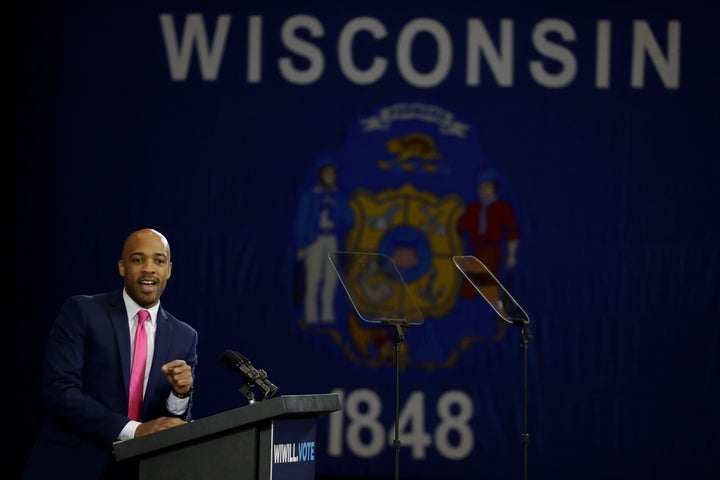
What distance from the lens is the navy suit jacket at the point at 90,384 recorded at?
2.95 meters

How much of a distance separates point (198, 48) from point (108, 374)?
394 centimetres

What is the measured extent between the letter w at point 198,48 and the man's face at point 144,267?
144 inches

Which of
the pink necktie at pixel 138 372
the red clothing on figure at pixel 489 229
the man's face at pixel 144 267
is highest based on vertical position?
the red clothing on figure at pixel 489 229

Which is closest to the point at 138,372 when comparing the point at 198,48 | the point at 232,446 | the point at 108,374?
the point at 108,374

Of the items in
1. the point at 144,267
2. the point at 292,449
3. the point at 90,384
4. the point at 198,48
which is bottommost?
the point at 292,449

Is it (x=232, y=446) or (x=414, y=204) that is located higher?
(x=414, y=204)

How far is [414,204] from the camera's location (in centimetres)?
659

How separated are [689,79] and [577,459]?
241 centimetres

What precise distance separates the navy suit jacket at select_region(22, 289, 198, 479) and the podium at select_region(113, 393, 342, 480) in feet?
1.20

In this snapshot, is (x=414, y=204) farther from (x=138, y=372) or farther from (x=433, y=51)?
(x=138, y=372)

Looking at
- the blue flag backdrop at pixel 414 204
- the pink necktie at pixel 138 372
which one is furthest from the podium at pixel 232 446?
the blue flag backdrop at pixel 414 204

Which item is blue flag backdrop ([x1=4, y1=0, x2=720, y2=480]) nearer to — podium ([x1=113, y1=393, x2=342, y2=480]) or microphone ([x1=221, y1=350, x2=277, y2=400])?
microphone ([x1=221, y1=350, x2=277, y2=400])

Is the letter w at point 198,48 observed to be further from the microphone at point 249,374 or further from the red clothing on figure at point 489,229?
the microphone at point 249,374

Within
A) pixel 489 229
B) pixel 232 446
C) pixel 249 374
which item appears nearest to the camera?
pixel 232 446
